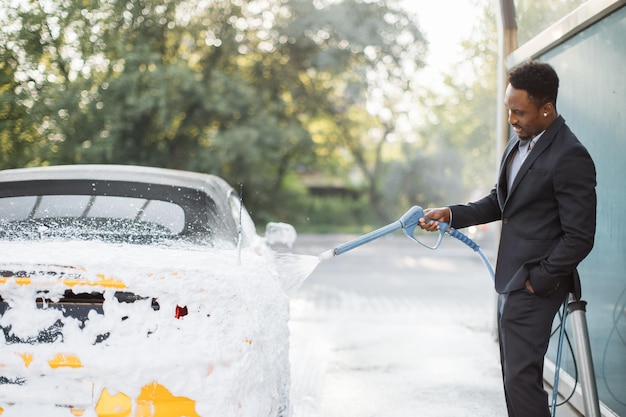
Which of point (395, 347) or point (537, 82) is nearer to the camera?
point (537, 82)

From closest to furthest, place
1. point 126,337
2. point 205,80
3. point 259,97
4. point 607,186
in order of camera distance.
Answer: point 126,337
point 607,186
point 205,80
point 259,97

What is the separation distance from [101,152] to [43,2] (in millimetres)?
6180

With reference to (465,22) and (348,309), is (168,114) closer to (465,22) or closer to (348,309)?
(465,22)

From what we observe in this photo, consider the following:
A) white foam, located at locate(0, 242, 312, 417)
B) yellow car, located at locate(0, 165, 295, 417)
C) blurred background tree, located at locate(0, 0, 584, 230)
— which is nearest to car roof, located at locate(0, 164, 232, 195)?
yellow car, located at locate(0, 165, 295, 417)

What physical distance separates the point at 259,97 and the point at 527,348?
65.3 ft

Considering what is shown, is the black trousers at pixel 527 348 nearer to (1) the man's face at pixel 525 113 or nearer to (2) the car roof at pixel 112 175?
(1) the man's face at pixel 525 113

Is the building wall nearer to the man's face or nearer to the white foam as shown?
the man's face

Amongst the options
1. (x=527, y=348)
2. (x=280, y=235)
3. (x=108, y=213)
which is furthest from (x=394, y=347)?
(x=527, y=348)

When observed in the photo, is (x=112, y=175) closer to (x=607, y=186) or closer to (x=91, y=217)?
(x=91, y=217)

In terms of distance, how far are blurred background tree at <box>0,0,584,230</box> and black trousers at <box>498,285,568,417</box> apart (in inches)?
194

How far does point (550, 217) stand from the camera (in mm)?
3609

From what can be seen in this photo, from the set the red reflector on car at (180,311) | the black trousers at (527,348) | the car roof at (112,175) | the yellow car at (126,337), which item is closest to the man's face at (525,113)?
the black trousers at (527,348)

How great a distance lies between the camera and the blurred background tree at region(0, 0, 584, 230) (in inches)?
423

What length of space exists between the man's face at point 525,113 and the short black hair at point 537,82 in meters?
0.02
